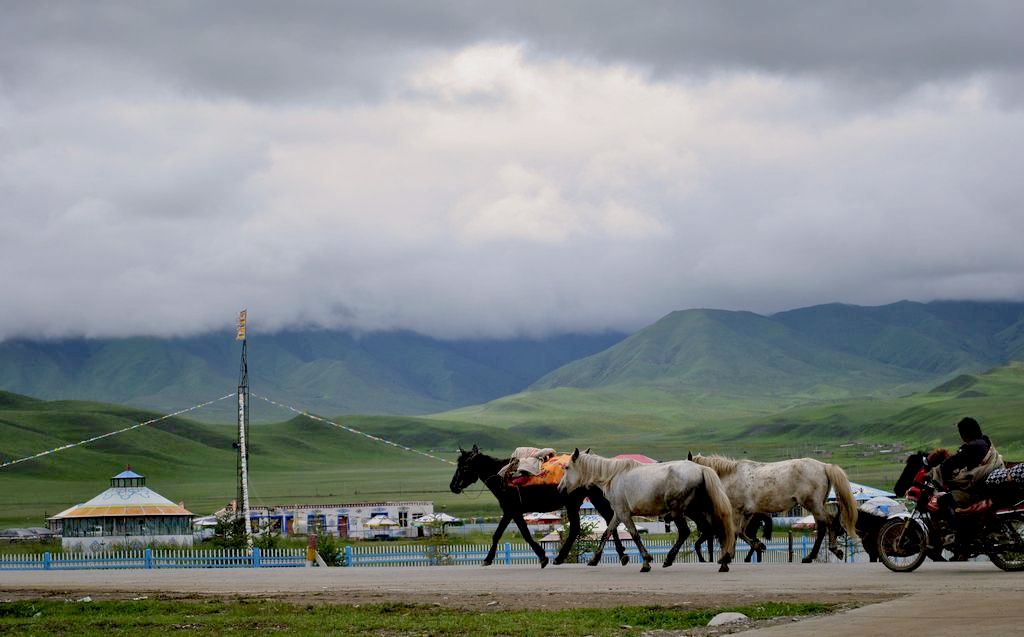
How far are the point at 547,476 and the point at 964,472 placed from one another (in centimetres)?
904

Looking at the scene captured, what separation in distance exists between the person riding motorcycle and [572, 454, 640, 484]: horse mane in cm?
649

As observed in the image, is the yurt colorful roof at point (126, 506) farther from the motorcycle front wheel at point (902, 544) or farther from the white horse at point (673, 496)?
the motorcycle front wheel at point (902, 544)

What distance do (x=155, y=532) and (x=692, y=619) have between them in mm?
65934

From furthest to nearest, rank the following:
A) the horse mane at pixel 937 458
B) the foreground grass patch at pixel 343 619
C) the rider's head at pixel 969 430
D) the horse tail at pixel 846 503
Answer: the horse tail at pixel 846 503
the horse mane at pixel 937 458
the rider's head at pixel 969 430
the foreground grass patch at pixel 343 619

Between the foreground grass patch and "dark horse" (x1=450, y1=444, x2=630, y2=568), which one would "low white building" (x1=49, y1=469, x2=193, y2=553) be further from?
the foreground grass patch

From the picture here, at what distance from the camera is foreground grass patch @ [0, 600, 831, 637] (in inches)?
625

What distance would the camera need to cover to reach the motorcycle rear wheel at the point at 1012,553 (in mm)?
19766

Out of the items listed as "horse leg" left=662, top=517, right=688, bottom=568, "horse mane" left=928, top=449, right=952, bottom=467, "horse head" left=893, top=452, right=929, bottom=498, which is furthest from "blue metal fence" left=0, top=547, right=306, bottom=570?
"horse mane" left=928, top=449, right=952, bottom=467

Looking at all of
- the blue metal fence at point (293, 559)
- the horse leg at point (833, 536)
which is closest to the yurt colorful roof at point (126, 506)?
the blue metal fence at point (293, 559)

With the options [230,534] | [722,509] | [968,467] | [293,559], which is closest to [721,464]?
[722,509]

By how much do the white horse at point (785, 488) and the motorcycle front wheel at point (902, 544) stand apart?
333 cm

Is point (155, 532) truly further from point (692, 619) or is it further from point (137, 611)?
point (692, 619)

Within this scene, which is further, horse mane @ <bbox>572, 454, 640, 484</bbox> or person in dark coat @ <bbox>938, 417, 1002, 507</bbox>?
horse mane @ <bbox>572, 454, 640, 484</bbox>

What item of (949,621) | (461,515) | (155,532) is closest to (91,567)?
(949,621)
